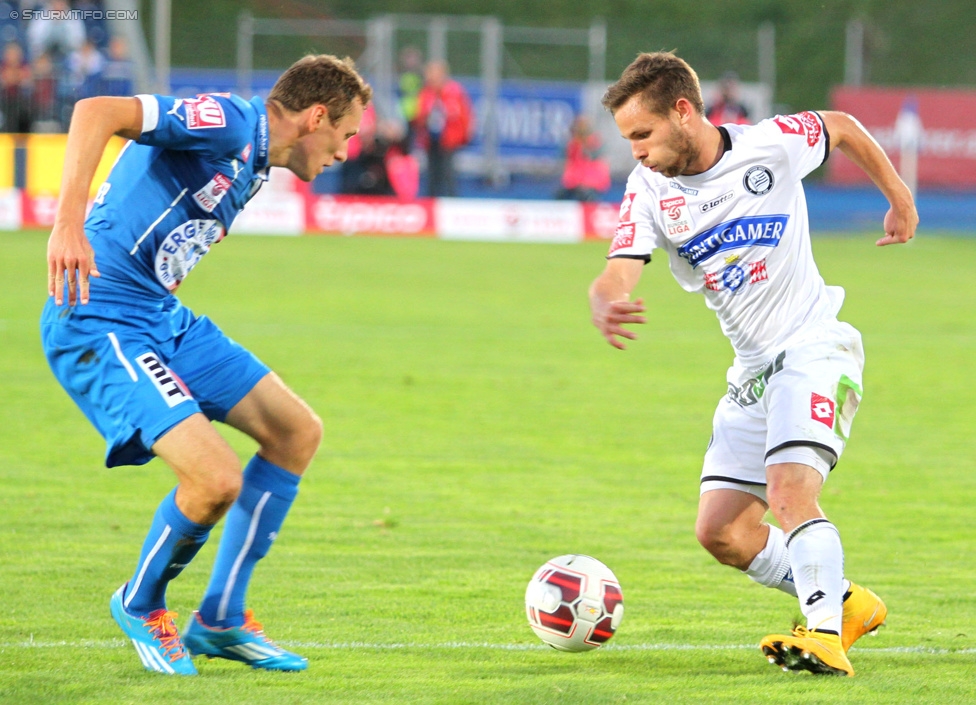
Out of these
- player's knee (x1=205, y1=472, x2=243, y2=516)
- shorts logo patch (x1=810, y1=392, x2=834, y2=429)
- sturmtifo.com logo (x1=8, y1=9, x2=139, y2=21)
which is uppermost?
sturmtifo.com logo (x1=8, y1=9, x2=139, y2=21)

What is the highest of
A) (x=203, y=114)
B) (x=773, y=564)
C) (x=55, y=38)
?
(x=55, y=38)

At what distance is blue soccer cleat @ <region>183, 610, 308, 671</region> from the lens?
4547 mm

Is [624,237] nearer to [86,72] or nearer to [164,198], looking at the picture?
[164,198]

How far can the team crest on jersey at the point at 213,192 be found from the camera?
448 centimetres

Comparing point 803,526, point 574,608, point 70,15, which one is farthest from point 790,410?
point 70,15

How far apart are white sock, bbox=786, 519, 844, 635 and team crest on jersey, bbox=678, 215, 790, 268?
98 cm

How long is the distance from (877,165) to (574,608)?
1946mm

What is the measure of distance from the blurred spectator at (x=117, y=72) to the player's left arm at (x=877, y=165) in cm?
2151

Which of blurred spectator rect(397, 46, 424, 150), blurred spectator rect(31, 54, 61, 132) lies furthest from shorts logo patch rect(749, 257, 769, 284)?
blurred spectator rect(31, 54, 61, 132)

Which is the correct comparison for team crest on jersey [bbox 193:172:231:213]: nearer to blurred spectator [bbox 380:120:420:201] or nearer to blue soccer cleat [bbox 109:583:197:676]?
blue soccer cleat [bbox 109:583:197:676]

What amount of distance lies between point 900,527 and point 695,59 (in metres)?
23.8

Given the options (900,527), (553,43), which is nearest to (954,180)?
(553,43)

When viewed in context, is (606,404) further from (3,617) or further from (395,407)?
(3,617)

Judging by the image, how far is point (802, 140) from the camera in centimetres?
498
